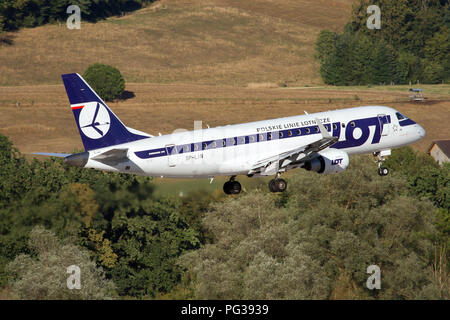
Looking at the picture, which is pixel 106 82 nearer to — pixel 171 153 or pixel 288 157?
pixel 288 157

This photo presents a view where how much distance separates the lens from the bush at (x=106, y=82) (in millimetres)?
182250

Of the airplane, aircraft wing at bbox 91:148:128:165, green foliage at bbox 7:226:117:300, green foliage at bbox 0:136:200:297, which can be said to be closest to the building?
green foliage at bbox 0:136:200:297

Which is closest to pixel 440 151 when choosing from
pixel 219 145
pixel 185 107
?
pixel 185 107

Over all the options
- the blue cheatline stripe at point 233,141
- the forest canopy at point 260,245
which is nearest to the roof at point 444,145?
the forest canopy at point 260,245

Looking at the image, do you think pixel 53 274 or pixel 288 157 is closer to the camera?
pixel 288 157

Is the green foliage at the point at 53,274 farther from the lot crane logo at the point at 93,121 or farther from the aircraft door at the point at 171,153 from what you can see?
the aircraft door at the point at 171,153

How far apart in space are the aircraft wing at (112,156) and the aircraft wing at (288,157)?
10201 millimetres

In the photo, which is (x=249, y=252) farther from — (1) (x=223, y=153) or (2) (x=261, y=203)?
(1) (x=223, y=153)

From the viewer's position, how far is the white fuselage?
189 ft

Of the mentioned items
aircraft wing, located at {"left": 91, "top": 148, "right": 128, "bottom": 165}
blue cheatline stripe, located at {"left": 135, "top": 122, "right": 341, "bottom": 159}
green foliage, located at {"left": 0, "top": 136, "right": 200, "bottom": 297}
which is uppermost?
blue cheatline stripe, located at {"left": 135, "top": 122, "right": 341, "bottom": 159}

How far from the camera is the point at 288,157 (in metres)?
61.0

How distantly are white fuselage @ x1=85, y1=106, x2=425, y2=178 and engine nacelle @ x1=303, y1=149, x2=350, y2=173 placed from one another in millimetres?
1314

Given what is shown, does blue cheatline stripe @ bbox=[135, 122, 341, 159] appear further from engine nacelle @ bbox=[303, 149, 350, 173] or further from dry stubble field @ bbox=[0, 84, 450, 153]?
dry stubble field @ bbox=[0, 84, 450, 153]

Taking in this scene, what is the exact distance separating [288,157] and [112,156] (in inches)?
522
